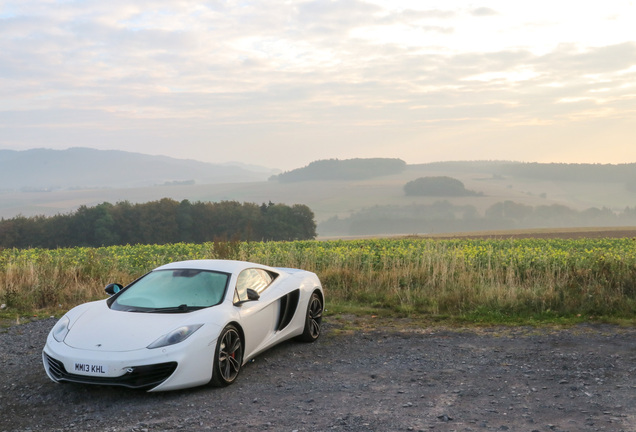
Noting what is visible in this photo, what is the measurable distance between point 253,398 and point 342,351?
8.54 ft

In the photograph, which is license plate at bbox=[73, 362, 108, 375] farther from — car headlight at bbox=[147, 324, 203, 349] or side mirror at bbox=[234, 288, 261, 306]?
side mirror at bbox=[234, 288, 261, 306]

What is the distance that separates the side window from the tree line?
64292 mm

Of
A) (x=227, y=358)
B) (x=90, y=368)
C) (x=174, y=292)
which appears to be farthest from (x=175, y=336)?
(x=174, y=292)

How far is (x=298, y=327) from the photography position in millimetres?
8781

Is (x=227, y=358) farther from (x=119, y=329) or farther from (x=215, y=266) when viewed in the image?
(x=215, y=266)

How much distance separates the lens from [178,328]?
21.4ft

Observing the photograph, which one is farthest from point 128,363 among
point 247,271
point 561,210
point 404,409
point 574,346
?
point 561,210

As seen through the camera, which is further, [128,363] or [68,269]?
[68,269]

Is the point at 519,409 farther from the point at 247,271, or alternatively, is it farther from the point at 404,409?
the point at 247,271

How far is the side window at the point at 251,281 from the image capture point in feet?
24.8

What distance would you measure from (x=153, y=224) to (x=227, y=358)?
73.1 metres

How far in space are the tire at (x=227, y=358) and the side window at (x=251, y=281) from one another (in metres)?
0.51

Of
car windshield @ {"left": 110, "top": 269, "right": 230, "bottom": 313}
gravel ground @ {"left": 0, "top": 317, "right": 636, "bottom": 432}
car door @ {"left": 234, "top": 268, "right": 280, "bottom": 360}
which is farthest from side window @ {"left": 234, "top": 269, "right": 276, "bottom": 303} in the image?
gravel ground @ {"left": 0, "top": 317, "right": 636, "bottom": 432}

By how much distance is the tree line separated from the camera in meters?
74.1
